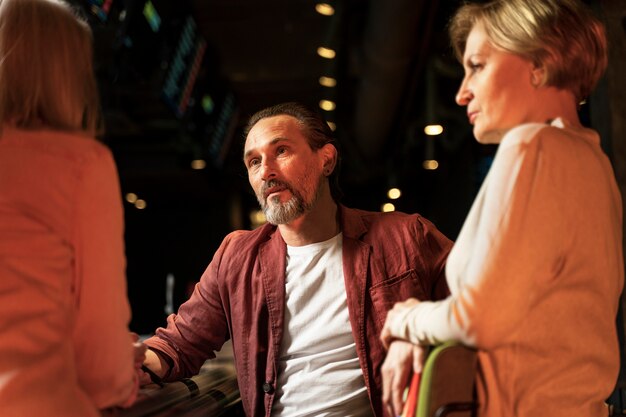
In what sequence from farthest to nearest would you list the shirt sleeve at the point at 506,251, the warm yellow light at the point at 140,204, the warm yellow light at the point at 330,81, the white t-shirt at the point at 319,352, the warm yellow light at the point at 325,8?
1. the warm yellow light at the point at 140,204
2. the warm yellow light at the point at 330,81
3. the warm yellow light at the point at 325,8
4. the white t-shirt at the point at 319,352
5. the shirt sleeve at the point at 506,251

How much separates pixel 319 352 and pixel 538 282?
106 cm

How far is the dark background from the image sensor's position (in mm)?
5422

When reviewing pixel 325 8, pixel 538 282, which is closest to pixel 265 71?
pixel 325 8

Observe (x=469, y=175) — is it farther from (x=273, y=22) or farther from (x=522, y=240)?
(x=522, y=240)

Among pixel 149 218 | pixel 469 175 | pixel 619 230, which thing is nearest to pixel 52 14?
pixel 619 230

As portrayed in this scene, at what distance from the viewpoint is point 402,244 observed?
2451mm

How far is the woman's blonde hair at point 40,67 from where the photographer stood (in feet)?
5.00

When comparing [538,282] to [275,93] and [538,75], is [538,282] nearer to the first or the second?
[538,75]

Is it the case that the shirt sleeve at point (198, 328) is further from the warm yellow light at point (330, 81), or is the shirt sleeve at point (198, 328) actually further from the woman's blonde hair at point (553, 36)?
the warm yellow light at point (330, 81)

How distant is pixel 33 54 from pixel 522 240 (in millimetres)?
927

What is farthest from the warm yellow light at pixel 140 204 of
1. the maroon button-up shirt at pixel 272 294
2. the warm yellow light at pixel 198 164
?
the maroon button-up shirt at pixel 272 294

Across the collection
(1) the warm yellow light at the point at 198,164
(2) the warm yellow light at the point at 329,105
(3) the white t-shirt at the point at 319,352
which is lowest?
(1) the warm yellow light at the point at 198,164

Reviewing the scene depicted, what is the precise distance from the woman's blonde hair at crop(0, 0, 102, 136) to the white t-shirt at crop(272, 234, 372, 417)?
3.47 ft

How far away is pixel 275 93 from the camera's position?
11047 mm
